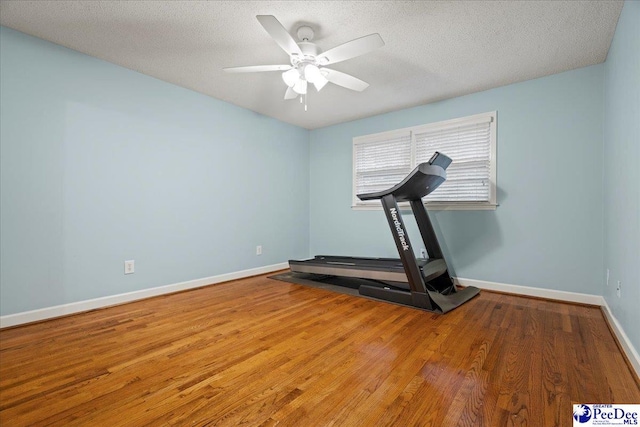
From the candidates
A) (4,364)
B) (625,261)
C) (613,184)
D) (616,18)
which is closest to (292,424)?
(4,364)

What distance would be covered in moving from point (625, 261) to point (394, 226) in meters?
1.56

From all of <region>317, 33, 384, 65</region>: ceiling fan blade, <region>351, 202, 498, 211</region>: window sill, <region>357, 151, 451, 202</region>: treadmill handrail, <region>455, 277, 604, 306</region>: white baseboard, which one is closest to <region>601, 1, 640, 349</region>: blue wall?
<region>455, 277, 604, 306</region>: white baseboard

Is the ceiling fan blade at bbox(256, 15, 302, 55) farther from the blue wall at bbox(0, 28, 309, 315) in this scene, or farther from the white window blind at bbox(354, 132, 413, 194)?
the white window blind at bbox(354, 132, 413, 194)

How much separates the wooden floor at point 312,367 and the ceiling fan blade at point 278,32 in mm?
2001

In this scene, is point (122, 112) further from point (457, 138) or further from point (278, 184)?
point (457, 138)

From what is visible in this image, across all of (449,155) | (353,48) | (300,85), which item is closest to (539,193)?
(449,155)

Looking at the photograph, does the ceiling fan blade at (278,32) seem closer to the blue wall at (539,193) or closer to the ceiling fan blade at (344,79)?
the ceiling fan blade at (344,79)

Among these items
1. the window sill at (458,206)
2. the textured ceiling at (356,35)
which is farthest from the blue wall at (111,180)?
the window sill at (458,206)

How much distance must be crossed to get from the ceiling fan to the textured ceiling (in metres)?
0.20

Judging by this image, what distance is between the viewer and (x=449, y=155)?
3594 millimetres

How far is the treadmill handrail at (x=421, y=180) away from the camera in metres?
2.64

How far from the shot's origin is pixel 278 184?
176 inches

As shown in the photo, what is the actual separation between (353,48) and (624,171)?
196cm

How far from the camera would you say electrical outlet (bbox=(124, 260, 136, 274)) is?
2.87 m
